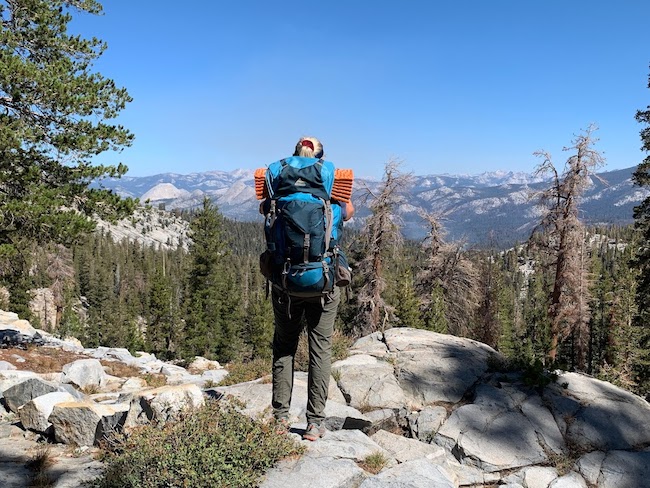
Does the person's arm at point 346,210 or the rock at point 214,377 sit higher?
the person's arm at point 346,210

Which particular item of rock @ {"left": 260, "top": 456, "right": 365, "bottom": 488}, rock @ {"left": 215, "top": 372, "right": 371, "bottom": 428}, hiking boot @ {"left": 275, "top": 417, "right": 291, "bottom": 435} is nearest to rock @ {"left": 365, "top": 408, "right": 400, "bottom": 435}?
rock @ {"left": 215, "top": 372, "right": 371, "bottom": 428}

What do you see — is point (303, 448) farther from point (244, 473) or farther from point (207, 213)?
point (207, 213)

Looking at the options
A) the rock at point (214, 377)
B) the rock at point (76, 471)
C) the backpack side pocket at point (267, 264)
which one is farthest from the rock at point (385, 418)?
the rock at point (214, 377)

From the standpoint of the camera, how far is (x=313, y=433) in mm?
4453

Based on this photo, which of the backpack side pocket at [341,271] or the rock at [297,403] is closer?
the backpack side pocket at [341,271]

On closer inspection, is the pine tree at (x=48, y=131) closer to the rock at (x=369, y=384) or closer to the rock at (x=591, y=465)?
the rock at (x=369, y=384)

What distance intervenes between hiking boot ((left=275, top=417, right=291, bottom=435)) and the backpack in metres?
1.39

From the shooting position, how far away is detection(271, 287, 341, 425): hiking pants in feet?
14.4

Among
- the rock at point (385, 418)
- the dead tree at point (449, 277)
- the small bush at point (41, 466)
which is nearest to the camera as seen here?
the small bush at point (41, 466)

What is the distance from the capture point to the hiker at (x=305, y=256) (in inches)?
154

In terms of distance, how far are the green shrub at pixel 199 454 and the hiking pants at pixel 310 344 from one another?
17.1 inches

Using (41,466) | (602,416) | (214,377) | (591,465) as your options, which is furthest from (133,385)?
(602,416)

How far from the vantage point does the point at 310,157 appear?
4.25 metres

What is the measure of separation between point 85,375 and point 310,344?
7259mm
